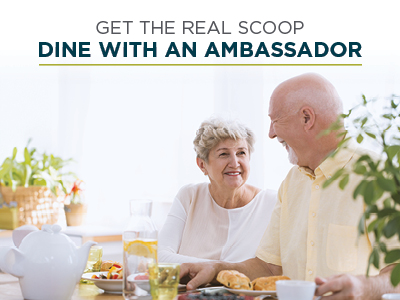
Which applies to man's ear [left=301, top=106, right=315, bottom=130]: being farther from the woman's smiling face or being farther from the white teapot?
the white teapot

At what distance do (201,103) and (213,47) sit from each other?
41 cm

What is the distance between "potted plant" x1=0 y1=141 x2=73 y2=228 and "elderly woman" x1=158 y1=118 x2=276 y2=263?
1271mm

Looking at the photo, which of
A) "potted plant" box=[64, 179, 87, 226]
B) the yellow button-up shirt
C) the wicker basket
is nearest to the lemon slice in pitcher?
the yellow button-up shirt

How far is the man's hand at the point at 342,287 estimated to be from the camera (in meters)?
1.16

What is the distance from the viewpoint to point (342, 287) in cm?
119

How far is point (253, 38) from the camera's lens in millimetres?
3602

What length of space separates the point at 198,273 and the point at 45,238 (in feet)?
1.55

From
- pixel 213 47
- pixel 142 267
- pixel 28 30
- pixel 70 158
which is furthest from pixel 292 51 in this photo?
pixel 142 267

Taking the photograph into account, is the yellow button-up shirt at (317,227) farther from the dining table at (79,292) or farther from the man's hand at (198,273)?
the dining table at (79,292)

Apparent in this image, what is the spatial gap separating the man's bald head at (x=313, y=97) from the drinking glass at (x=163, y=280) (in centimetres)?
84

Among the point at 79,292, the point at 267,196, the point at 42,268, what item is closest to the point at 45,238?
the point at 42,268

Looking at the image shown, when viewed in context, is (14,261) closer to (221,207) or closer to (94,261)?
(94,261)

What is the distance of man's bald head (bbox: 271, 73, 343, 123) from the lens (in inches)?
71.3

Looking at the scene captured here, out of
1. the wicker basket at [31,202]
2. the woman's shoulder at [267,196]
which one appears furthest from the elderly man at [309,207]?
the wicker basket at [31,202]
